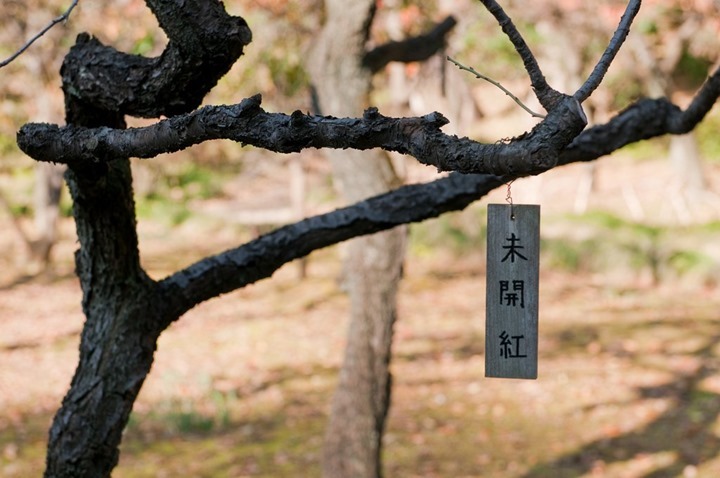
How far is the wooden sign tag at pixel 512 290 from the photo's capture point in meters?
2.35

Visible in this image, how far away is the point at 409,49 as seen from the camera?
6.14 meters

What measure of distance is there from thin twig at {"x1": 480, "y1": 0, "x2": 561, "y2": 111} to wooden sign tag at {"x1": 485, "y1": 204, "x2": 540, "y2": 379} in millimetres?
523

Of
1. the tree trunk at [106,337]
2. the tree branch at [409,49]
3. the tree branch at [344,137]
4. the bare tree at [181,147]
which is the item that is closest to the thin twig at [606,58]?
the bare tree at [181,147]

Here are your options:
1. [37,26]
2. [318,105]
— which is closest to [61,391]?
[318,105]

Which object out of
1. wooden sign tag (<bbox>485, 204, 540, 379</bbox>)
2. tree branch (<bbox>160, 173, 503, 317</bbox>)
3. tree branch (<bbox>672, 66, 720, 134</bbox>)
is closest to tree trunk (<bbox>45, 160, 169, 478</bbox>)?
tree branch (<bbox>160, 173, 503, 317</bbox>)

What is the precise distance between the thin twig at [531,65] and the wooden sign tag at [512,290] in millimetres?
523

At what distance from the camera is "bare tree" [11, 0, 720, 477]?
180 centimetres

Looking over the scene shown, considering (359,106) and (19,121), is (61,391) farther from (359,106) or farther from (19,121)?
(19,121)

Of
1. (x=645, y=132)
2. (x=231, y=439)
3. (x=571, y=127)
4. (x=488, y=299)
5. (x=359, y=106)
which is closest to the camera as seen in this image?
(x=571, y=127)

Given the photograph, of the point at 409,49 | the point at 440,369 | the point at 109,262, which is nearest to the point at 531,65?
the point at 109,262

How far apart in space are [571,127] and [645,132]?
6.91 feet

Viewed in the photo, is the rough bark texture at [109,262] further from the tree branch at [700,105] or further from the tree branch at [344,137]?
the tree branch at [700,105]

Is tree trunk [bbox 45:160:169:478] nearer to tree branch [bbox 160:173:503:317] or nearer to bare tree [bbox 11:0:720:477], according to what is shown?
bare tree [bbox 11:0:720:477]

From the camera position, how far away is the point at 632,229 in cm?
1475
